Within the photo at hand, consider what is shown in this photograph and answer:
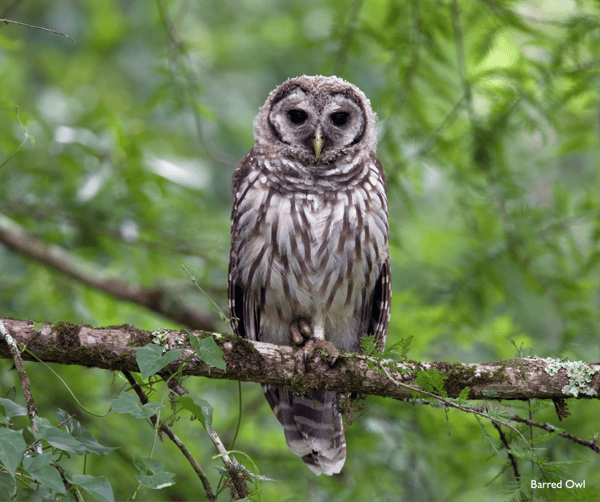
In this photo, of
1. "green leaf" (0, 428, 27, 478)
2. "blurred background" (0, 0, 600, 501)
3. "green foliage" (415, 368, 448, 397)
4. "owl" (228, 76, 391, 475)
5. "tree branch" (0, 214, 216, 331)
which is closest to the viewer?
"green leaf" (0, 428, 27, 478)

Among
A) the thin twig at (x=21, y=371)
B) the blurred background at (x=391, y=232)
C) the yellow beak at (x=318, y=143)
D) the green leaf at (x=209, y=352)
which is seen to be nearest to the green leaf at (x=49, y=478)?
the thin twig at (x=21, y=371)

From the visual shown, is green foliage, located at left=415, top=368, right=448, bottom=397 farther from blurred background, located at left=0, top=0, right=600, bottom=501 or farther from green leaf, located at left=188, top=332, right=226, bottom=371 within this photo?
blurred background, located at left=0, top=0, right=600, bottom=501

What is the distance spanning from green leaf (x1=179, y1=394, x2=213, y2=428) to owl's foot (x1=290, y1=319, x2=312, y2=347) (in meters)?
1.30

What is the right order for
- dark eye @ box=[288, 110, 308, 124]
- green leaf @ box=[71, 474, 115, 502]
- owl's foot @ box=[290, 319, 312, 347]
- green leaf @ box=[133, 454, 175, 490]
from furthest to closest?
dark eye @ box=[288, 110, 308, 124]
owl's foot @ box=[290, 319, 312, 347]
green leaf @ box=[133, 454, 175, 490]
green leaf @ box=[71, 474, 115, 502]

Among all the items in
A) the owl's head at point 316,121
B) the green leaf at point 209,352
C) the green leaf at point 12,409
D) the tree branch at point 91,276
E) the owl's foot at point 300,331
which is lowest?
the green leaf at point 12,409

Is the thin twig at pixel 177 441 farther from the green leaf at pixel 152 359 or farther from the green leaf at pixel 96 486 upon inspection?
the green leaf at pixel 96 486

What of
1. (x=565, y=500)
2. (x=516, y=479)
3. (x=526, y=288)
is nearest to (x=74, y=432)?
(x=516, y=479)

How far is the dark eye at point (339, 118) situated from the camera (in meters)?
3.15

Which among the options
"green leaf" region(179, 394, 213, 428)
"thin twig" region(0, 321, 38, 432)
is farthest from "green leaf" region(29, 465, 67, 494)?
"green leaf" region(179, 394, 213, 428)

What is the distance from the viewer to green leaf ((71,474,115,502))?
145 centimetres

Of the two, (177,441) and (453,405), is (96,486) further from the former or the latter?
(453,405)

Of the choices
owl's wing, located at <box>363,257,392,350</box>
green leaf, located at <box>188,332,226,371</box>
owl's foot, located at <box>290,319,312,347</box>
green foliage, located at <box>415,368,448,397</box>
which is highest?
owl's wing, located at <box>363,257,392,350</box>

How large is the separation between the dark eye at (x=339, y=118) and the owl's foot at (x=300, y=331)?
3.44 feet

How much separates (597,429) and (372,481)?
1.28 meters
